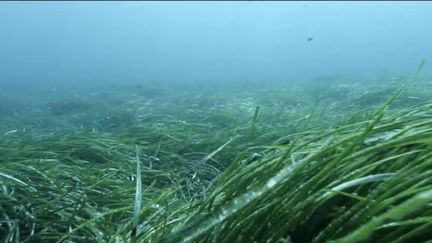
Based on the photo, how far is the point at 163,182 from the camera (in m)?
2.86

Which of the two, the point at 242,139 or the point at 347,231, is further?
the point at 242,139

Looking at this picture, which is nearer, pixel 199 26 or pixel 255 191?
pixel 255 191

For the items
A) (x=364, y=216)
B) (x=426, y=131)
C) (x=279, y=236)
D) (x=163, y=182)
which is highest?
(x=426, y=131)

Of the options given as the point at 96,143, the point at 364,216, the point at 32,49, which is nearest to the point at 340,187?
the point at 364,216

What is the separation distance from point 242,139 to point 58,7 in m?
115

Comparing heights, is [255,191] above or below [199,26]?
above

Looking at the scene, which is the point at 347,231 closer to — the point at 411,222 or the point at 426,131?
the point at 411,222

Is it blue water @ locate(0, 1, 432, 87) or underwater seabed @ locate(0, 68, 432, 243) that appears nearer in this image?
underwater seabed @ locate(0, 68, 432, 243)

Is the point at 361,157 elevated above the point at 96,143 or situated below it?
above

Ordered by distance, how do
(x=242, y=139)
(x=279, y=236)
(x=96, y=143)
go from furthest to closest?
(x=242, y=139) → (x=96, y=143) → (x=279, y=236)

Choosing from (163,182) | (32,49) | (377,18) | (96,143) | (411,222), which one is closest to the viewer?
(411,222)

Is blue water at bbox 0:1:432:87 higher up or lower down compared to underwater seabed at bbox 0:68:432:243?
lower down

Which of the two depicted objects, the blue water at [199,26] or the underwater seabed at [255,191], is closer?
the underwater seabed at [255,191]

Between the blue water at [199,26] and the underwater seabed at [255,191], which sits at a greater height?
the underwater seabed at [255,191]
